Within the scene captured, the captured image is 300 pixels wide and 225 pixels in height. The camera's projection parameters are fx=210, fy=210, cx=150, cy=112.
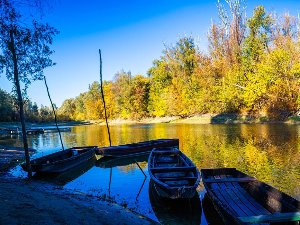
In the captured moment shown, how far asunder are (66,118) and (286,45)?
271 ft

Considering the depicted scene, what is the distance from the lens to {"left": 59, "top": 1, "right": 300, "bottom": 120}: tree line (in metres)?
37.4

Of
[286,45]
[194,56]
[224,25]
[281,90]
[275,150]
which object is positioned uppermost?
[224,25]

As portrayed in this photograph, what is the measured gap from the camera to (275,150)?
16.1 meters

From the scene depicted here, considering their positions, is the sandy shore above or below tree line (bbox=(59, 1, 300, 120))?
below

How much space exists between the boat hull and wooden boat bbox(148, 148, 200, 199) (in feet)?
18.3

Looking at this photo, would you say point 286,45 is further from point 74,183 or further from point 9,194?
point 9,194

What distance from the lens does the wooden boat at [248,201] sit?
4707mm

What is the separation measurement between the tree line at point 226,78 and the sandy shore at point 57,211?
38058mm

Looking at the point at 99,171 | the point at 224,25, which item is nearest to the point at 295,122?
the point at 224,25

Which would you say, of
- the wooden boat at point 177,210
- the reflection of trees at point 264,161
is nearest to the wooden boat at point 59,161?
the wooden boat at point 177,210

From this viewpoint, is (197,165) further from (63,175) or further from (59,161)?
(59,161)

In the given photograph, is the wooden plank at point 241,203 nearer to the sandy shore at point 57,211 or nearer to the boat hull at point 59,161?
the sandy shore at point 57,211

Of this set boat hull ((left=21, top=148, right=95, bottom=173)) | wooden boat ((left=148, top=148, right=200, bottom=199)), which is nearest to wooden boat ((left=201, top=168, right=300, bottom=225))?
wooden boat ((left=148, top=148, right=200, bottom=199))

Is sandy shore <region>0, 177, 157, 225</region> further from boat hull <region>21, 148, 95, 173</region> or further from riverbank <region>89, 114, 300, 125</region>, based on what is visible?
riverbank <region>89, 114, 300, 125</region>
